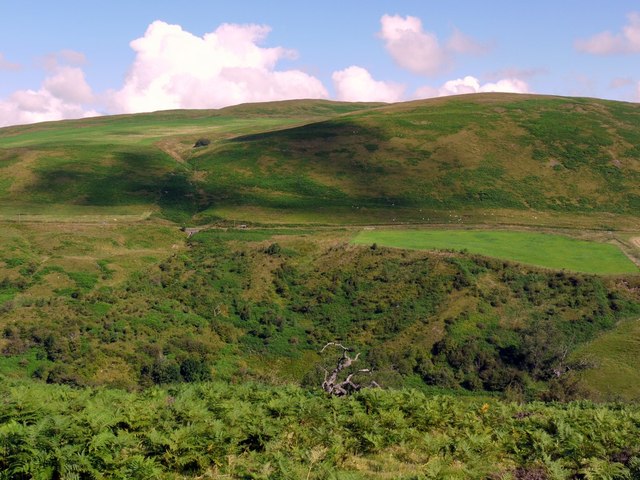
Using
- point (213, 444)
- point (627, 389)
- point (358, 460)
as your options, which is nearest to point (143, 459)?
point (213, 444)

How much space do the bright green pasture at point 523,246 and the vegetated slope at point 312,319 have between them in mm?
4186

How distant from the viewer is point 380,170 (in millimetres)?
115562

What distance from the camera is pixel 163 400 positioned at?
1966cm

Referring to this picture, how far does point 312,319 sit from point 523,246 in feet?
106

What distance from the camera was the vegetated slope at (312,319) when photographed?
165 feet

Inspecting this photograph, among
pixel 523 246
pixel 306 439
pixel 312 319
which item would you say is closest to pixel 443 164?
pixel 523 246

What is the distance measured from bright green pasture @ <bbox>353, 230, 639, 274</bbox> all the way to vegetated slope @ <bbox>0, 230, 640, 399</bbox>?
13.7ft

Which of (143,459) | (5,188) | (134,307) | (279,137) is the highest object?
(279,137)

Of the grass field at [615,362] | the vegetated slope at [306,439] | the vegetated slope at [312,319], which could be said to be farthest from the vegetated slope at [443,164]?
the vegetated slope at [306,439]

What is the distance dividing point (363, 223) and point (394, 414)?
74988 mm

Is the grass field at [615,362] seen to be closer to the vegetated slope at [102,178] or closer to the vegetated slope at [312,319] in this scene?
the vegetated slope at [312,319]

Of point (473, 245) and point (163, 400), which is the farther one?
point (473, 245)

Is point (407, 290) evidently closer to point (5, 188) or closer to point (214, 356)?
point (214, 356)

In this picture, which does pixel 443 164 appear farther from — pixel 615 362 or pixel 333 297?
pixel 615 362
